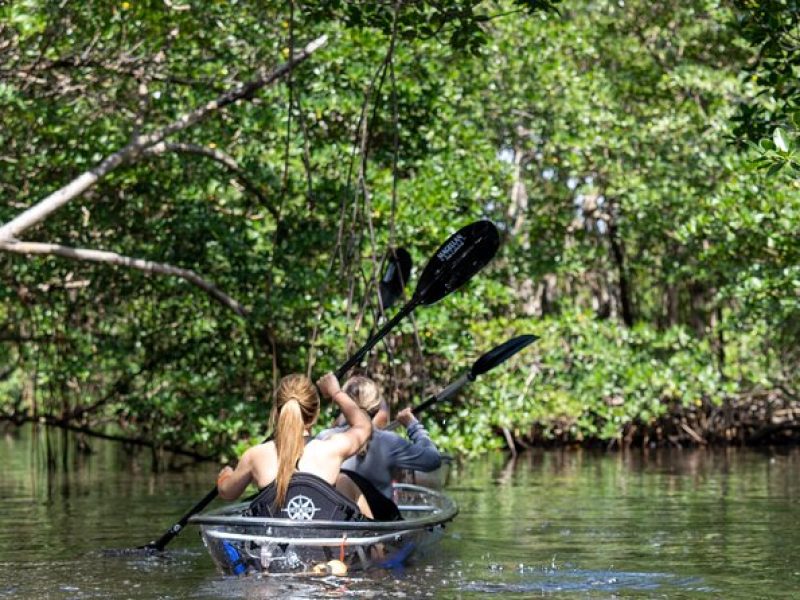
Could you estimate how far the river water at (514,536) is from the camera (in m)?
8.25

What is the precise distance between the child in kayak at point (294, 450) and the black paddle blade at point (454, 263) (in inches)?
97.6

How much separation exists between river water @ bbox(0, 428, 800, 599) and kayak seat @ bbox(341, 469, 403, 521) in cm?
40

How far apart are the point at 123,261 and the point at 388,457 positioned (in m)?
5.25

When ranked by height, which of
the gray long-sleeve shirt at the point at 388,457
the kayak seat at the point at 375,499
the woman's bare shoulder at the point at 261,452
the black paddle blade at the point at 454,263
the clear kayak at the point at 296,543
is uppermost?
the black paddle blade at the point at 454,263

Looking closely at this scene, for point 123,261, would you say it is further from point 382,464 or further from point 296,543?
point 296,543

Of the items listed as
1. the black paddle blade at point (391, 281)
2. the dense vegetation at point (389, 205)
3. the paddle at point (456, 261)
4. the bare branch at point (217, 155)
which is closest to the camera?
the paddle at point (456, 261)

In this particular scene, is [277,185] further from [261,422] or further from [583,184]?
[583,184]

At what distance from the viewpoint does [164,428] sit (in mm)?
17344

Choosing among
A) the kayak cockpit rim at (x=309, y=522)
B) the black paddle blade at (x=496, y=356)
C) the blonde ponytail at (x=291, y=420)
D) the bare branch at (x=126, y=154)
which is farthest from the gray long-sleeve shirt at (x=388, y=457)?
the bare branch at (x=126, y=154)

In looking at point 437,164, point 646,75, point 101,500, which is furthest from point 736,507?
point 646,75

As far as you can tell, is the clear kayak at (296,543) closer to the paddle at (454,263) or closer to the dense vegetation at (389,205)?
the dense vegetation at (389,205)

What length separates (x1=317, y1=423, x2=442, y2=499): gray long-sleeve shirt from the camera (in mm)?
9133

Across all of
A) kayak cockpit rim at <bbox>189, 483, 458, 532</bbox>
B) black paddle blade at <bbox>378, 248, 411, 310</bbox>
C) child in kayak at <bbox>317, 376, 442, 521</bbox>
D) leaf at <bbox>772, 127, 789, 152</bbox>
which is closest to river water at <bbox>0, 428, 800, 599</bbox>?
kayak cockpit rim at <bbox>189, 483, 458, 532</bbox>

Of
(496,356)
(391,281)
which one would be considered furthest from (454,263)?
(391,281)
